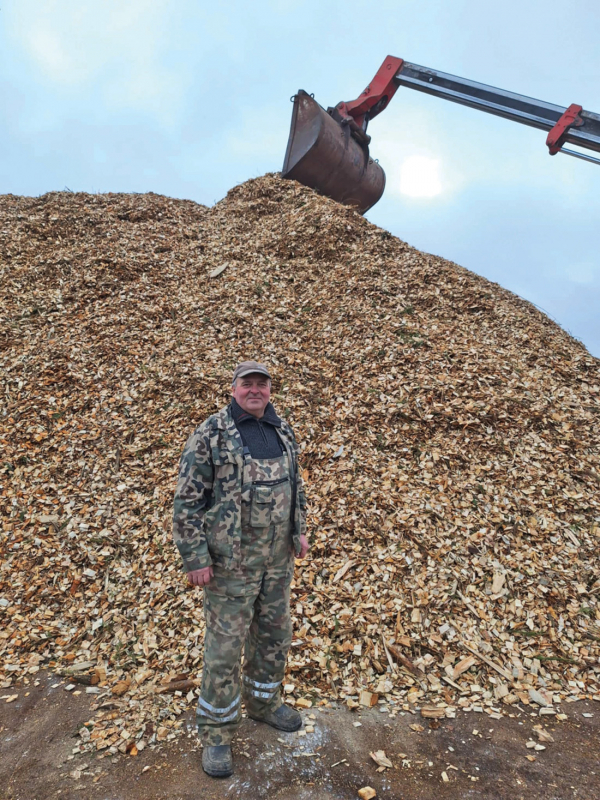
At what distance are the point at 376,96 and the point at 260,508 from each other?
1245 cm

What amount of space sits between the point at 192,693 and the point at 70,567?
2006mm

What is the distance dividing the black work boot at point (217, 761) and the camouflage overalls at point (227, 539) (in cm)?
4

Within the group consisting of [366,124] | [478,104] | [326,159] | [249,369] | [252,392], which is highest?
[366,124]

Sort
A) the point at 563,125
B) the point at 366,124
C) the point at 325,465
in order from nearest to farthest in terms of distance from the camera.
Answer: the point at 325,465 < the point at 563,125 < the point at 366,124

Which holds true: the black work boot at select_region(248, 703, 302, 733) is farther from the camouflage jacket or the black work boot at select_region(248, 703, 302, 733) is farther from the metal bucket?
the metal bucket

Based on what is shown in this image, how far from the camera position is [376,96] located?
39.3 feet

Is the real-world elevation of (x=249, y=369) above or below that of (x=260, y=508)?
above

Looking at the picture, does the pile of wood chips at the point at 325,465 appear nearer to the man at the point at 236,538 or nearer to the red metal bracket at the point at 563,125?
the man at the point at 236,538

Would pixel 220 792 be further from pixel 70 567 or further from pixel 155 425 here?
pixel 155 425

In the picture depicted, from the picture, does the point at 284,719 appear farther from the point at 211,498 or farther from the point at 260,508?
the point at 211,498

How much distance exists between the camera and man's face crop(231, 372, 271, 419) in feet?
9.86

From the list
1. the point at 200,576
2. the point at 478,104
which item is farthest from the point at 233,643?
the point at 478,104

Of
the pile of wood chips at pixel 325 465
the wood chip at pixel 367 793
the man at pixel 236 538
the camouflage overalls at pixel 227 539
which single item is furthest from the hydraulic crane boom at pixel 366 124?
the wood chip at pixel 367 793

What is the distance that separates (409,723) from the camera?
132 inches
